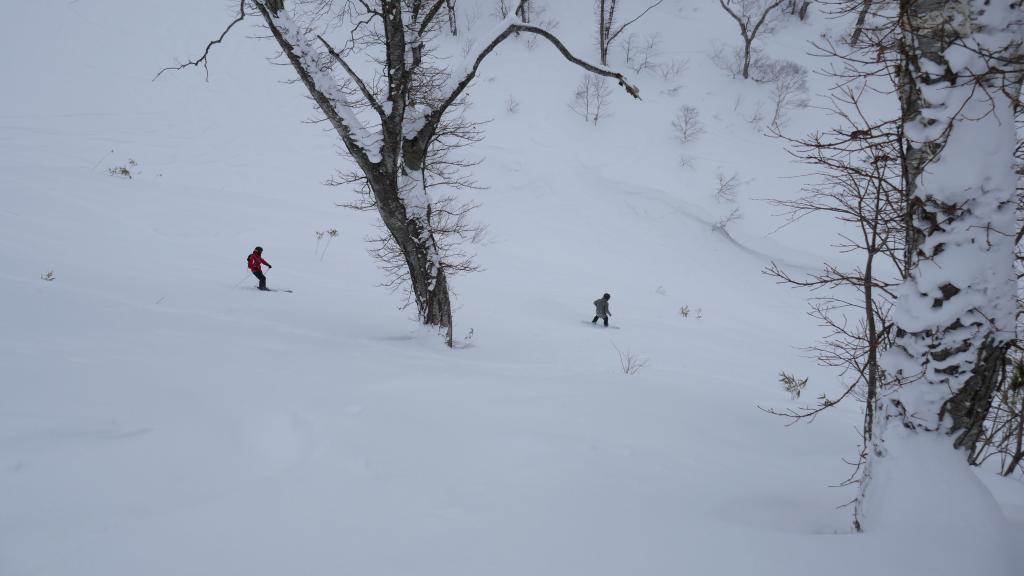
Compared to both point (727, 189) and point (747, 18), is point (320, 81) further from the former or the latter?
point (747, 18)

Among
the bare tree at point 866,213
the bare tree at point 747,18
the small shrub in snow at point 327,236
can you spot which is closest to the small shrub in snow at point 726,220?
the bare tree at point 747,18

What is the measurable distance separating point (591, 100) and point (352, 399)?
2317 cm

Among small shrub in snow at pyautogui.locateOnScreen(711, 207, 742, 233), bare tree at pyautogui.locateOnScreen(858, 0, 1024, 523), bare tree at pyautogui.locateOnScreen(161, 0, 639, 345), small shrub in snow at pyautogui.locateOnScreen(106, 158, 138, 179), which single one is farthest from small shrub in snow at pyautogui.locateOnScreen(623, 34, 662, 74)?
bare tree at pyautogui.locateOnScreen(858, 0, 1024, 523)

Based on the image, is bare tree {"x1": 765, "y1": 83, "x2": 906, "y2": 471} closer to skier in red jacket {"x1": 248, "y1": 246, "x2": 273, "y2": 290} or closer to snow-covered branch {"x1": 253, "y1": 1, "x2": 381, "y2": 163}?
snow-covered branch {"x1": 253, "y1": 1, "x2": 381, "y2": 163}

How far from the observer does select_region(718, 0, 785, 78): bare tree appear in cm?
2361

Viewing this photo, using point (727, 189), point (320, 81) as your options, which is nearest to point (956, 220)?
point (320, 81)

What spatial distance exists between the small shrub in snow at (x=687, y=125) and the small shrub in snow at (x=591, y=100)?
3.56 meters

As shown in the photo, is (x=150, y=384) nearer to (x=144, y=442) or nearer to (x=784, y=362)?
(x=144, y=442)

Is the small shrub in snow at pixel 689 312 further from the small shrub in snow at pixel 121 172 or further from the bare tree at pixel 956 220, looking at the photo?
the small shrub in snow at pixel 121 172

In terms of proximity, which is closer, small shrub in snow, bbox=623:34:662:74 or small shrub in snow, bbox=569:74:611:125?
small shrub in snow, bbox=569:74:611:125

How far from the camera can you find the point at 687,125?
21938 millimetres

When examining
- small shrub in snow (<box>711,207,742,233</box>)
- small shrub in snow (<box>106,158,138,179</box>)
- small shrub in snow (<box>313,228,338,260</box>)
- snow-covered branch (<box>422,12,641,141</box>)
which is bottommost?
small shrub in snow (<box>313,228,338,260</box>)

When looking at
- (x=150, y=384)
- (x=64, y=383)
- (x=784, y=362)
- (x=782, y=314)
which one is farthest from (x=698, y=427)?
(x=782, y=314)

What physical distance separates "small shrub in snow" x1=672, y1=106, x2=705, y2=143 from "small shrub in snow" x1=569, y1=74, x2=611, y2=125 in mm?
3564
